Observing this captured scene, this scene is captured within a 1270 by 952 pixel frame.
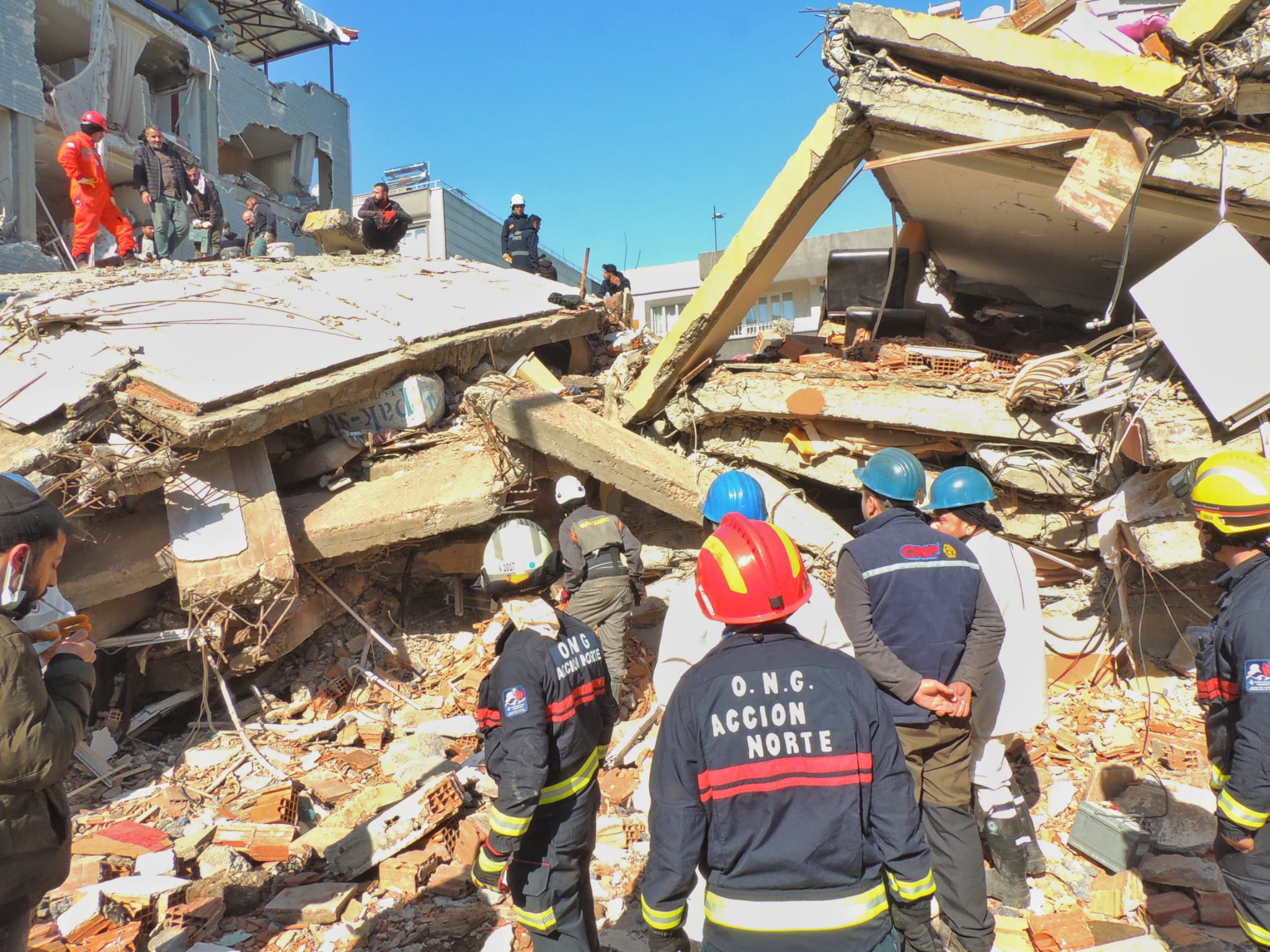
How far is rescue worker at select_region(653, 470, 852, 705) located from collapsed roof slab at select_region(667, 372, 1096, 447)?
2875 millimetres

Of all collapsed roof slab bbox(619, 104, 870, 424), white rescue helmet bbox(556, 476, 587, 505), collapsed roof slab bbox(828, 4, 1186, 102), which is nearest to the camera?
collapsed roof slab bbox(828, 4, 1186, 102)

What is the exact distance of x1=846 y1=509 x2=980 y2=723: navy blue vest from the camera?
2.97 metres

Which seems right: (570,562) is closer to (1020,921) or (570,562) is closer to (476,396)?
(476,396)

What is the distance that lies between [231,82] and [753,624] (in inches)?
749

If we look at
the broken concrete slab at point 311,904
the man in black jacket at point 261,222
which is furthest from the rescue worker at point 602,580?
the man in black jacket at point 261,222

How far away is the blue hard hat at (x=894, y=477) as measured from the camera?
320 cm

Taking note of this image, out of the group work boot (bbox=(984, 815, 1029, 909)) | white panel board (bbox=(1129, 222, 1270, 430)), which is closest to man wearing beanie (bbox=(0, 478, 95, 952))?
work boot (bbox=(984, 815, 1029, 909))

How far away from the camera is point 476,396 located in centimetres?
602

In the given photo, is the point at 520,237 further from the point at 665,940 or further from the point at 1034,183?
the point at 665,940

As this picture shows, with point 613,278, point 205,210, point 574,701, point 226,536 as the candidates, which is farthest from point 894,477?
point 205,210

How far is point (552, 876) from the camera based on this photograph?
8.68ft

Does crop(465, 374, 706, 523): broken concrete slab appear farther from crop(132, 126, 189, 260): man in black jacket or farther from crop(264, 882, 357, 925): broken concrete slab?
crop(132, 126, 189, 260): man in black jacket

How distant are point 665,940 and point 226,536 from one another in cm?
415

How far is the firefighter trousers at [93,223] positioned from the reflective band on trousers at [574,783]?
8.86 m
